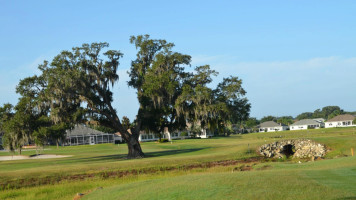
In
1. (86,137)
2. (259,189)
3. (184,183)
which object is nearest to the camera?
(259,189)

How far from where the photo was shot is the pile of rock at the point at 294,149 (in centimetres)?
3475

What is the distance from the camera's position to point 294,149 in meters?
37.6

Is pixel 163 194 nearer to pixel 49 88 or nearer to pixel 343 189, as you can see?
pixel 343 189

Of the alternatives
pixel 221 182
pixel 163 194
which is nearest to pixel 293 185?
pixel 221 182

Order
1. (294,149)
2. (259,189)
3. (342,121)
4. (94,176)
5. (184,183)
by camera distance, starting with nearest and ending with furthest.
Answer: (259,189), (184,183), (94,176), (294,149), (342,121)

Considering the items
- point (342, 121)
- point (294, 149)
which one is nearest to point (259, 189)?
point (294, 149)

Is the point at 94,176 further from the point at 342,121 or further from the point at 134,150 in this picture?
the point at 342,121

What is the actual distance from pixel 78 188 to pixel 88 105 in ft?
51.1

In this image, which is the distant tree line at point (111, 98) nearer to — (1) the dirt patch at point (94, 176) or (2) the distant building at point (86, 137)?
(1) the dirt patch at point (94, 176)

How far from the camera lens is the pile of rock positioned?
1368 inches

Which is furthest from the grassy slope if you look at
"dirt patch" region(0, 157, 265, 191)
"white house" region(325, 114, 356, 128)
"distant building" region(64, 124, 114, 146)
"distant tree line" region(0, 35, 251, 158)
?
"white house" region(325, 114, 356, 128)

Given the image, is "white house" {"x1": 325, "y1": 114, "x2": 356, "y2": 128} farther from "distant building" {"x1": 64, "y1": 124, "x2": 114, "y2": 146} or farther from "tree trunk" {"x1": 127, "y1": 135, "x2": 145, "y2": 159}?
"tree trunk" {"x1": 127, "y1": 135, "x2": 145, "y2": 159}

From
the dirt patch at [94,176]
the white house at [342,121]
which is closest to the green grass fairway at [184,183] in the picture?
the dirt patch at [94,176]

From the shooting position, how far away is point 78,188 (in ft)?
63.0
